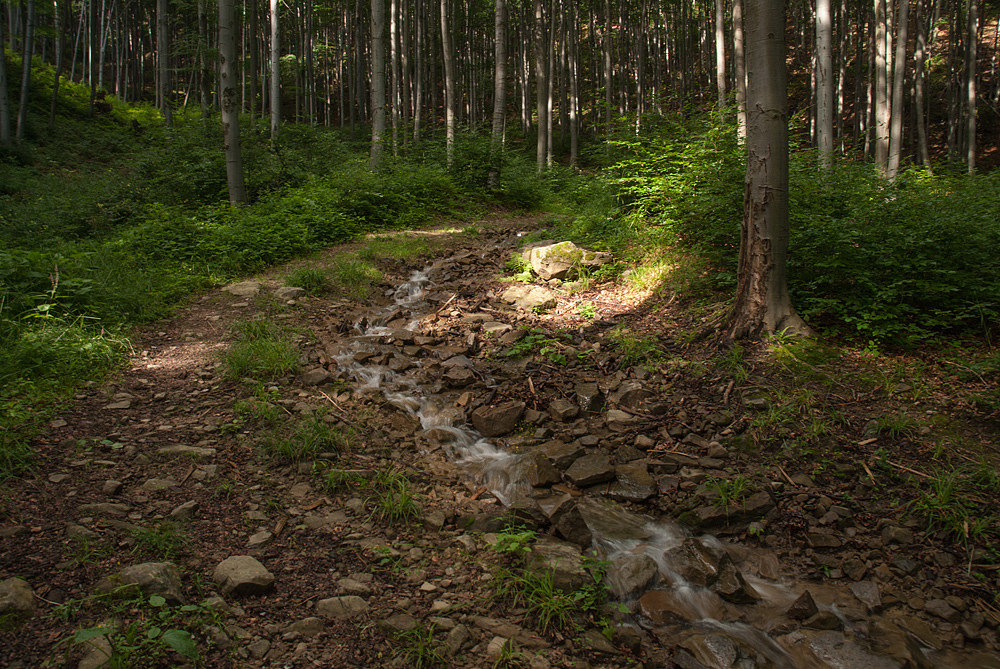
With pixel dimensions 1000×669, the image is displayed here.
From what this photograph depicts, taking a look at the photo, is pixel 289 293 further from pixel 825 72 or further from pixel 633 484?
pixel 825 72

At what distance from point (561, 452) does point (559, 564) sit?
143cm

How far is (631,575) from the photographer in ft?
11.2

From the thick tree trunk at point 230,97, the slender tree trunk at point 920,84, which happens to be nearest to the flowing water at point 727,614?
the thick tree trunk at point 230,97

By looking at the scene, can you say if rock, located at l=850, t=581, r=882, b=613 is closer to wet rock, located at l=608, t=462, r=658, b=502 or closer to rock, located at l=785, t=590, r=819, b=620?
rock, located at l=785, t=590, r=819, b=620

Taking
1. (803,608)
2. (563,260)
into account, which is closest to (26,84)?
(563,260)

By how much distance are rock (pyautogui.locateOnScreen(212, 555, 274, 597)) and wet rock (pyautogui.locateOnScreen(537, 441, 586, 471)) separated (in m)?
2.39

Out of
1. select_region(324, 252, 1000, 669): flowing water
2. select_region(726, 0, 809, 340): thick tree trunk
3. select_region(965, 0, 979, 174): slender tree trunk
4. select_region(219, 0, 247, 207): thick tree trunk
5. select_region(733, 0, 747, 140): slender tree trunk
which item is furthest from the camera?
select_region(965, 0, 979, 174): slender tree trunk

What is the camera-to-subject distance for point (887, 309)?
503 centimetres

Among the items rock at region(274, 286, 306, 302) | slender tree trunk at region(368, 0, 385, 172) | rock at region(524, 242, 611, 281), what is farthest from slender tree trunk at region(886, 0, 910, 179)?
rock at region(274, 286, 306, 302)

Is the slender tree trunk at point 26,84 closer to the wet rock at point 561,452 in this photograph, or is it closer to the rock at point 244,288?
the rock at point 244,288

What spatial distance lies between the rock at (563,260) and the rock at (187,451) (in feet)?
18.3

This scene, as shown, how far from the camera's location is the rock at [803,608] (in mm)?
3096

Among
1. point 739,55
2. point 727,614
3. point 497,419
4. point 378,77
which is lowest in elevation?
point 727,614

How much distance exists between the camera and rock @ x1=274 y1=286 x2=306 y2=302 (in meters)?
7.27
